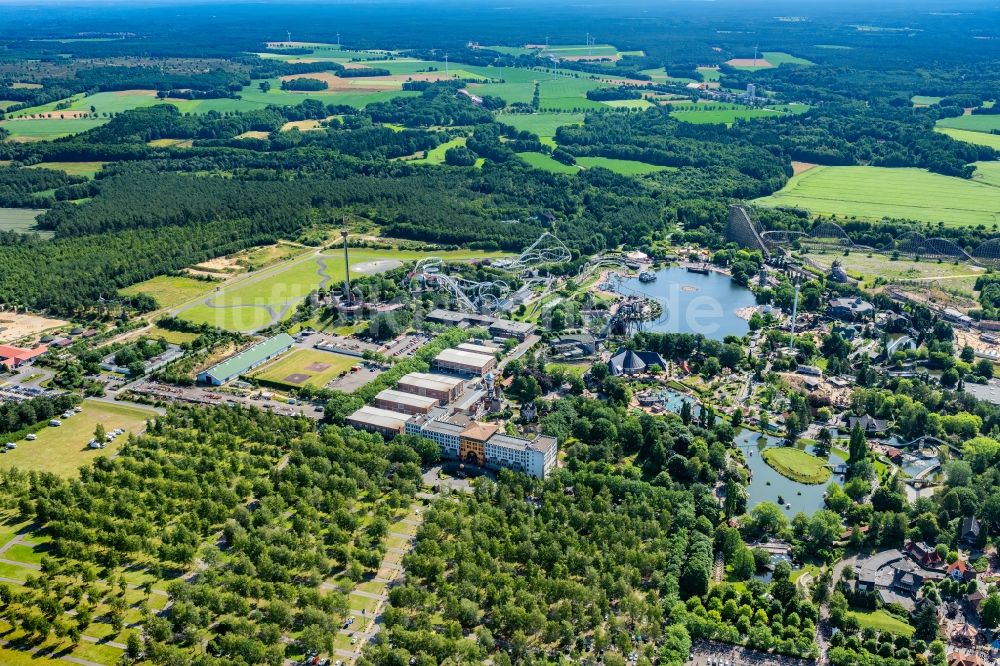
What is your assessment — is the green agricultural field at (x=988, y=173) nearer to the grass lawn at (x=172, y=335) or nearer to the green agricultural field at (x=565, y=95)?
the green agricultural field at (x=565, y=95)

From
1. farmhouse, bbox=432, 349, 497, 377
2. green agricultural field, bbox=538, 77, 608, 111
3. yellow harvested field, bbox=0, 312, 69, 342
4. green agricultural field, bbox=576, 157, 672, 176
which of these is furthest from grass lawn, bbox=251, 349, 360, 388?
green agricultural field, bbox=538, 77, 608, 111

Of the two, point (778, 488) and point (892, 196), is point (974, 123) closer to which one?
point (892, 196)

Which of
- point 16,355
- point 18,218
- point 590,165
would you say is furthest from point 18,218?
point 590,165

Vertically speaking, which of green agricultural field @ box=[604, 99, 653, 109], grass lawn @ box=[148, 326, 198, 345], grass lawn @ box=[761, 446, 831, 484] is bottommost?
grass lawn @ box=[761, 446, 831, 484]

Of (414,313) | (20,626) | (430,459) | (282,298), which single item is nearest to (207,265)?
(282,298)

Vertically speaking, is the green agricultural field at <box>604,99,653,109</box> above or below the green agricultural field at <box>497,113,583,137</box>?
above

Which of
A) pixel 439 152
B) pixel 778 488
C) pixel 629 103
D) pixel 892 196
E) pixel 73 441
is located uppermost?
pixel 629 103

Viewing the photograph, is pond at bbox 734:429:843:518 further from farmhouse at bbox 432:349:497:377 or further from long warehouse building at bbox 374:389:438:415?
long warehouse building at bbox 374:389:438:415
